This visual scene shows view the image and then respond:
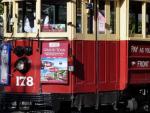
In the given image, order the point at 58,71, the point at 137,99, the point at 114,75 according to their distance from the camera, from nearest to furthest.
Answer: the point at 58,71 < the point at 114,75 < the point at 137,99

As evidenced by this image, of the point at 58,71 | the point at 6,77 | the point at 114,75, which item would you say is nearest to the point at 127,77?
the point at 114,75

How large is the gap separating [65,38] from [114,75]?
5.58 feet

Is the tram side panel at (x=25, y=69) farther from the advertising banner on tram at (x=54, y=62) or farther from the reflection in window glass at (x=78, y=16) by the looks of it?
the reflection in window glass at (x=78, y=16)

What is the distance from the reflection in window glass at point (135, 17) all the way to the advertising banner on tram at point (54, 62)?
208 centimetres

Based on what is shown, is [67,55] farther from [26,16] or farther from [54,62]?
[26,16]

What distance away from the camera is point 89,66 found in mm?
13273

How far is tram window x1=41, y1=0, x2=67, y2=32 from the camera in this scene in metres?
13.0

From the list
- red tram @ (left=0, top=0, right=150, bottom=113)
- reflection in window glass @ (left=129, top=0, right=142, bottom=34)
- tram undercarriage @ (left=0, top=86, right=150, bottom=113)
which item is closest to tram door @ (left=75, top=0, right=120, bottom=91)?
red tram @ (left=0, top=0, right=150, bottom=113)

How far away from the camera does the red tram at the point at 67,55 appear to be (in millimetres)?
12883

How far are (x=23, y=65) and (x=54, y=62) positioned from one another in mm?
687

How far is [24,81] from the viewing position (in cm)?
→ 1316

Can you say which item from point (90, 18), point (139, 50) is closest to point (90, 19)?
point (90, 18)

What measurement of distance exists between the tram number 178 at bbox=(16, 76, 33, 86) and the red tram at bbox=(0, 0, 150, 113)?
0.07ft

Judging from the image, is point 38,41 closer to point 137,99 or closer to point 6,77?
point 6,77
